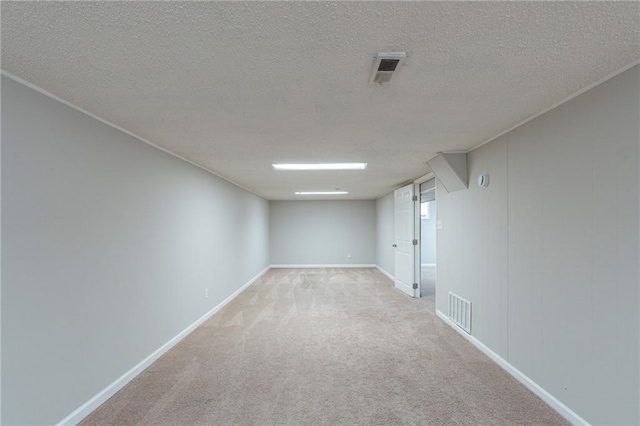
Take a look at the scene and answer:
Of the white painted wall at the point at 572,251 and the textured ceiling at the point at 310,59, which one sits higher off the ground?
the textured ceiling at the point at 310,59

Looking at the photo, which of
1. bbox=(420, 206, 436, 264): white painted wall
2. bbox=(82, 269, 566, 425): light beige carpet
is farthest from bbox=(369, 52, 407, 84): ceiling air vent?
bbox=(420, 206, 436, 264): white painted wall

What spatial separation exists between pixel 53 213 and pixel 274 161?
2.37 meters

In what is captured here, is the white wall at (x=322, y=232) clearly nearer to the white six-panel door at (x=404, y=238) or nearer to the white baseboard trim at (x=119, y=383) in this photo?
the white six-panel door at (x=404, y=238)

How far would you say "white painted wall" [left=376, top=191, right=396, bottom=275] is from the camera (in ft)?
24.9

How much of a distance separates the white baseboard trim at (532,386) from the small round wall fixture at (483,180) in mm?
1635

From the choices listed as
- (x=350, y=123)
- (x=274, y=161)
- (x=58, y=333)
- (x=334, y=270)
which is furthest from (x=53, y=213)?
(x=334, y=270)

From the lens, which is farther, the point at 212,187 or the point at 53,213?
the point at 212,187

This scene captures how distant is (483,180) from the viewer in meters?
3.19

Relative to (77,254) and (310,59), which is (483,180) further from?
(77,254)

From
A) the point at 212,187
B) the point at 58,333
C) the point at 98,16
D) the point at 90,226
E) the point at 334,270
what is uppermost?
the point at 98,16

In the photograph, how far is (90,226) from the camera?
2271 millimetres

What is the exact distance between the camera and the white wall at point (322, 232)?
952 cm

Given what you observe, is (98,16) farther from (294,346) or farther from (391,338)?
(391,338)

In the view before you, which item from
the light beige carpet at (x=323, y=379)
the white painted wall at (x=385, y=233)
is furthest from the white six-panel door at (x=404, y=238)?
the light beige carpet at (x=323, y=379)
